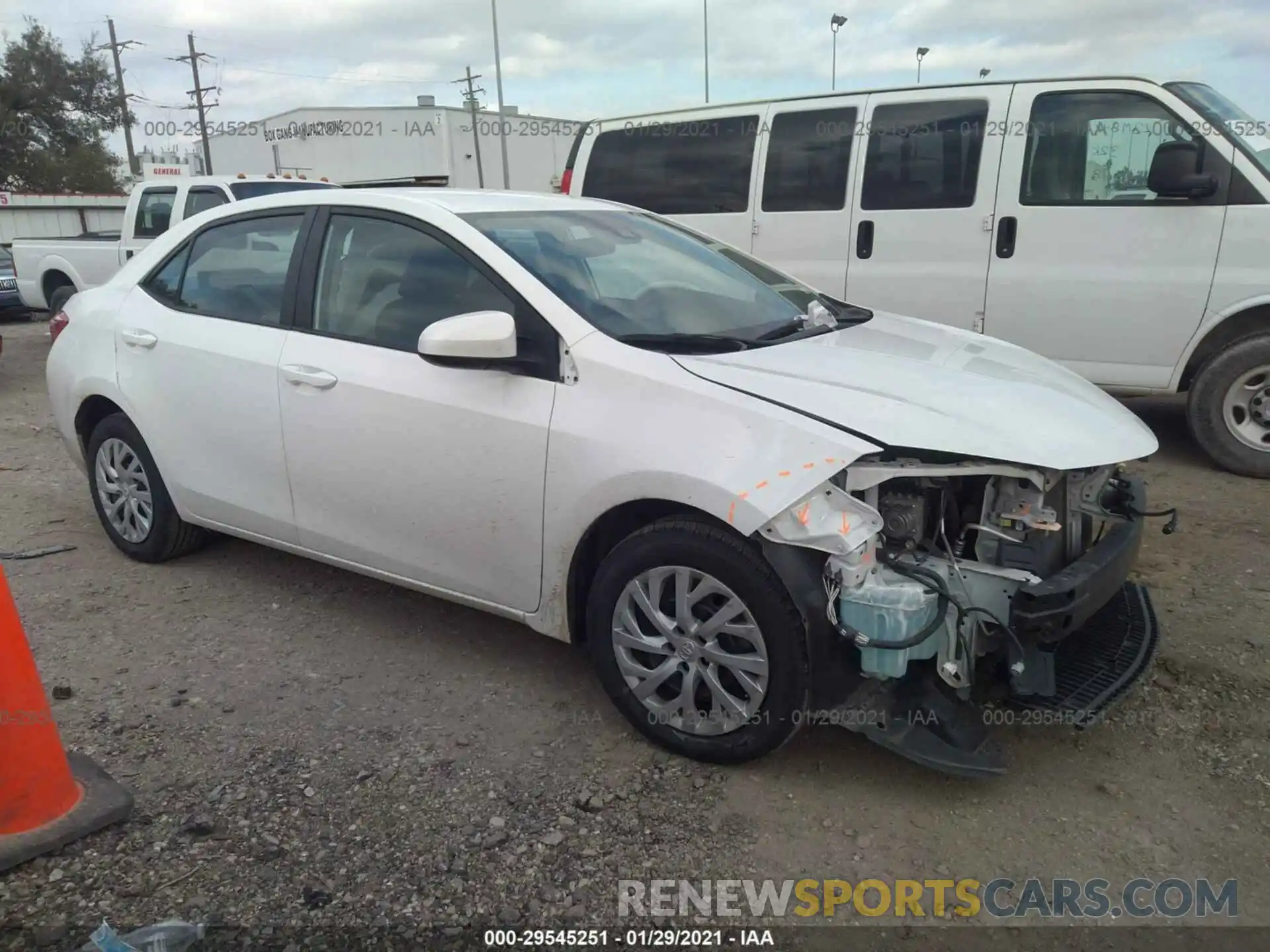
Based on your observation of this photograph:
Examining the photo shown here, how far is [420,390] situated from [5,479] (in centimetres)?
441

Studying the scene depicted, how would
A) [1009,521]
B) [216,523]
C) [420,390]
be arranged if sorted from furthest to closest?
[216,523]
[420,390]
[1009,521]

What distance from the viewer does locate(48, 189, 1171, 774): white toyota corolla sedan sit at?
2.63 m

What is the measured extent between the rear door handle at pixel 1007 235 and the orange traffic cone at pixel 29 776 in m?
5.25

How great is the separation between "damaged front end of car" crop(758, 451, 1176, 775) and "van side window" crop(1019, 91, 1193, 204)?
3320mm

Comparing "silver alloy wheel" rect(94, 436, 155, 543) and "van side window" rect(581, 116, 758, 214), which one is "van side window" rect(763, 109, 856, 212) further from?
"silver alloy wheel" rect(94, 436, 155, 543)

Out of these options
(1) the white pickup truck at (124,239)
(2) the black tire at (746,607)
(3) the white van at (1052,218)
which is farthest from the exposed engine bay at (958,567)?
(1) the white pickup truck at (124,239)

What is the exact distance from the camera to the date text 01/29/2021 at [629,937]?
227 cm

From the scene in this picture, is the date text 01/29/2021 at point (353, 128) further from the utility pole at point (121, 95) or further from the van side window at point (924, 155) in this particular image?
the van side window at point (924, 155)

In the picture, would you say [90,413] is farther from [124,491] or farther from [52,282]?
[52,282]

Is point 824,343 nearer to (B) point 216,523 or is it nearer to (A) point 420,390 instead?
(A) point 420,390

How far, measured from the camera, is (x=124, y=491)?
448 centimetres

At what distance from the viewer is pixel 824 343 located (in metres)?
3.31

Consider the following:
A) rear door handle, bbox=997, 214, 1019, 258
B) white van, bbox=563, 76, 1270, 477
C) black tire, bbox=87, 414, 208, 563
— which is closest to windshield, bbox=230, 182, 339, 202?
white van, bbox=563, 76, 1270, 477

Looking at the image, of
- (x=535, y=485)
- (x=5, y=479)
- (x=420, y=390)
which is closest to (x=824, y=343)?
(x=535, y=485)
